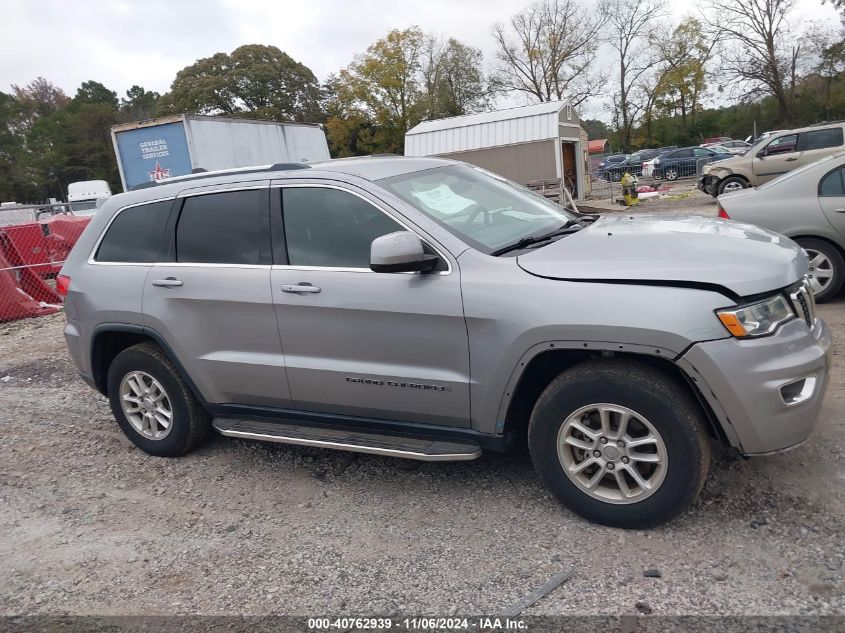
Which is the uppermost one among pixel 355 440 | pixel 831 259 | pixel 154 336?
pixel 154 336

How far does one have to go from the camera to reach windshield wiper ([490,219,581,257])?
11.1ft

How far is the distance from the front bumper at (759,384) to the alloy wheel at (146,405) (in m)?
3.36

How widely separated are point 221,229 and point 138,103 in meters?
84.9

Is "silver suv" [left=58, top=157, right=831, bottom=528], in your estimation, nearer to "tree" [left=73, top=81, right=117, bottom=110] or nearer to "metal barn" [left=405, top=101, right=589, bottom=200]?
"metal barn" [left=405, top=101, right=589, bottom=200]

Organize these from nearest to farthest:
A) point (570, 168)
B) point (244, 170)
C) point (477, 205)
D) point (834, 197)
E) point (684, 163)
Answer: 1. point (477, 205)
2. point (244, 170)
3. point (834, 197)
4. point (570, 168)
5. point (684, 163)

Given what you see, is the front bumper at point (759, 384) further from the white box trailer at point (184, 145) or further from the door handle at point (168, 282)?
the white box trailer at point (184, 145)

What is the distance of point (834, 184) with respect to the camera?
20.7 feet

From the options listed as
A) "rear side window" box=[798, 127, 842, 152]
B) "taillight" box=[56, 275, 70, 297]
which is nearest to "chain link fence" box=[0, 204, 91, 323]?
"taillight" box=[56, 275, 70, 297]

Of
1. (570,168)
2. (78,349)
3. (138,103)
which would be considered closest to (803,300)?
(78,349)

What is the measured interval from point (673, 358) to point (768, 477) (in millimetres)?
1165

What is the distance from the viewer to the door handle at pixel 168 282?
4086mm

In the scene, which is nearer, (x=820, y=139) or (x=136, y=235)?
(x=136, y=235)

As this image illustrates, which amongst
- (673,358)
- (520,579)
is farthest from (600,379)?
(520,579)

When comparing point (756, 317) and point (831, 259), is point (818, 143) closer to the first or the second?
point (831, 259)
